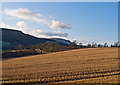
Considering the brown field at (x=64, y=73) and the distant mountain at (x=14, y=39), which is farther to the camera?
the distant mountain at (x=14, y=39)

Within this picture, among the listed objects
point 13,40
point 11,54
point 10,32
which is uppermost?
point 10,32

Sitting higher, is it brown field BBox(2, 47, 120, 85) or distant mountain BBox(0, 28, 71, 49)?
distant mountain BBox(0, 28, 71, 49)

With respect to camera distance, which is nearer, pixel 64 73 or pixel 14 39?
pixel 64 73

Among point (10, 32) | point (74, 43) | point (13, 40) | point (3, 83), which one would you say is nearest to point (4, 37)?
point (13, 40)

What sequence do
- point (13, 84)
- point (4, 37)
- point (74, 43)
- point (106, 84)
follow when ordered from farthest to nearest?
point (4, 37), point (74, 43), point (13, 84), point (106, 84)

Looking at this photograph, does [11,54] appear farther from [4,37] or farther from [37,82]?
[4,37]

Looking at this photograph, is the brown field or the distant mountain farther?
the distant mountain

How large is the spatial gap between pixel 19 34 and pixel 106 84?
181370 mm

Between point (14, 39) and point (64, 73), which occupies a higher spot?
point (14, 39)

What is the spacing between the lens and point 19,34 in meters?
182

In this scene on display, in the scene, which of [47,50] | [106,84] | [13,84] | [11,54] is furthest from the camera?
[47,50]

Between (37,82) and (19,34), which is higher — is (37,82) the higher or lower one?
the lower one

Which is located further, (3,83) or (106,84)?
(3,83)

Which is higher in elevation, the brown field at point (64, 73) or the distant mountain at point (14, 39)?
the distant mountain at point (14, 39)
